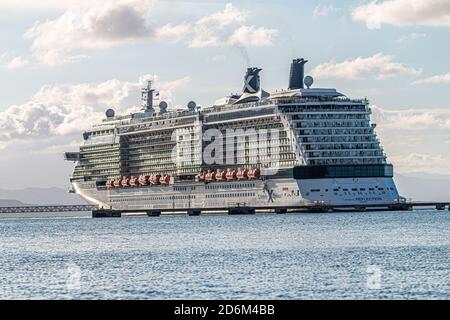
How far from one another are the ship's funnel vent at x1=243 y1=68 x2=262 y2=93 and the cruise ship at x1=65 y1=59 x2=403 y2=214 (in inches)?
6.2

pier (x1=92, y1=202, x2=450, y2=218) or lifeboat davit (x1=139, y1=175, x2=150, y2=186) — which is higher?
lifeboat davit (x1=139, y1=175, x2=150, y2=186)

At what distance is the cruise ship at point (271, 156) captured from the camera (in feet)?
510

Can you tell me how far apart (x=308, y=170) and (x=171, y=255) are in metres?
82.3

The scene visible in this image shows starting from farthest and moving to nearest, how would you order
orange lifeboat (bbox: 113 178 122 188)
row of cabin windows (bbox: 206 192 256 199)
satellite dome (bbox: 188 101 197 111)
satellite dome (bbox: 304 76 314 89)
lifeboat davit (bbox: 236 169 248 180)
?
satellite dome (bbox: 188 101 197 111) < orange lifeboat (bbox: 113 178 122 188) < satellite dome (bbox: 304 76 314 89) < lifeboat davit (bbox: 236 169 248 180) < row of cabin windows (bbox: 206 192 256 199)

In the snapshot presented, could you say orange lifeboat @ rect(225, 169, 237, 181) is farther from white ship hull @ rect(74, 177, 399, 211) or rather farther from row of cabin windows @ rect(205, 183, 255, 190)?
row of cabin windows @ rect(205, 183, 255, 190)

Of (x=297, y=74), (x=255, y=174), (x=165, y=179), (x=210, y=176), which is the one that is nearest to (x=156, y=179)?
(x=165, y=179)

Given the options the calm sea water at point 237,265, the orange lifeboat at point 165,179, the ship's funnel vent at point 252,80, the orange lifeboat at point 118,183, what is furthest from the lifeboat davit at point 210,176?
the calm sea water at point 237,265

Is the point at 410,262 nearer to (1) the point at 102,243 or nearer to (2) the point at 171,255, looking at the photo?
(2) the point at 171,255

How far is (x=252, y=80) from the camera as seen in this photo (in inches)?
7013

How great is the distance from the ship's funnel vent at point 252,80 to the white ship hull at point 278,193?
17455 millimetres

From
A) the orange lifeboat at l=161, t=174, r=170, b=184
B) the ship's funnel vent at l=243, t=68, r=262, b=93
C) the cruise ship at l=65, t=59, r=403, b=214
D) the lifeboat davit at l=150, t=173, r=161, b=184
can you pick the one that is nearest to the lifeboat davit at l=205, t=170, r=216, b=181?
the cruise ship at l=65, t=59, r=403, b=214

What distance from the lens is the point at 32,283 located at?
55.3 meters

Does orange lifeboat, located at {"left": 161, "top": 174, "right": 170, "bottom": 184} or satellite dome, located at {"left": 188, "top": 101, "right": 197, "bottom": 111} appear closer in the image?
orange lifeboat, located at {"left": 161, "top": 174, "right": 170, "bottom": 184}

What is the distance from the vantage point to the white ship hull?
154 metres
